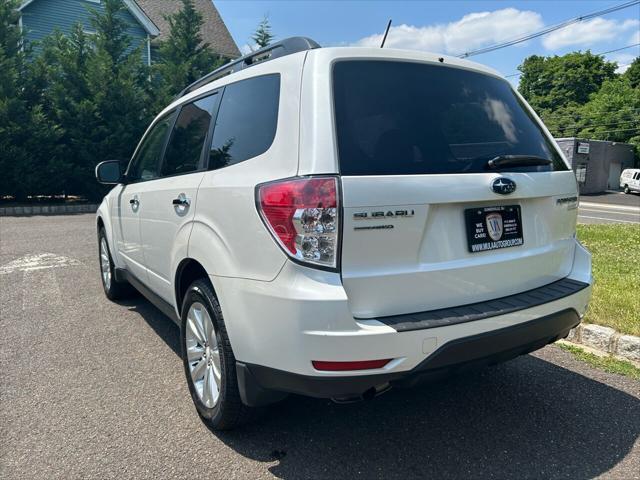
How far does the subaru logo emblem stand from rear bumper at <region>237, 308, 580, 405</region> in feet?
2.10

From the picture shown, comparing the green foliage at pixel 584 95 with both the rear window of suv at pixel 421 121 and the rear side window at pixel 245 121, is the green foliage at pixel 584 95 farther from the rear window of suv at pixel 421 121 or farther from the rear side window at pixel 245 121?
the rear side window at pixel 245 121

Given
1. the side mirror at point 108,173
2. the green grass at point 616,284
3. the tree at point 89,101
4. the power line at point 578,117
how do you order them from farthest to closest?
the power line at point 578,117 → the tree at point 89,101 → the side mirror at point 108,173 → the green grass at point 616,284

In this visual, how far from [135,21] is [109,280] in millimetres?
19619

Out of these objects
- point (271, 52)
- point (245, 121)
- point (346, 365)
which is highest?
point (271, 52)

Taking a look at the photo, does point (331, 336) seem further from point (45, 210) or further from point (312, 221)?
point (45, 210)

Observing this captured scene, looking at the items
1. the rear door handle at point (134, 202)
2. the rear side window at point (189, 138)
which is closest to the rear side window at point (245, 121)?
the rear side window at point (189, 138)

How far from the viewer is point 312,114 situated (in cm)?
216

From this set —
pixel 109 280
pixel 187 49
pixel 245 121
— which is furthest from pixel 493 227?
pixel 187 49

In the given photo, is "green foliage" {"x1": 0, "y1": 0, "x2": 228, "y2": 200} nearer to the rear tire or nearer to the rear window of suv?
the rear tire

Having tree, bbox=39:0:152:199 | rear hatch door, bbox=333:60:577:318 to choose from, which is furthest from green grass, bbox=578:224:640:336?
tree, bbox=39:0:152:199

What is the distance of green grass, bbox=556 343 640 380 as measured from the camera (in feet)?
11.2

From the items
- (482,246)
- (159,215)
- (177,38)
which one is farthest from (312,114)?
(177,38)

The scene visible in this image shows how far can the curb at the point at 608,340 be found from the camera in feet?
11.8

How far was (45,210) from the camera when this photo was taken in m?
13.6
